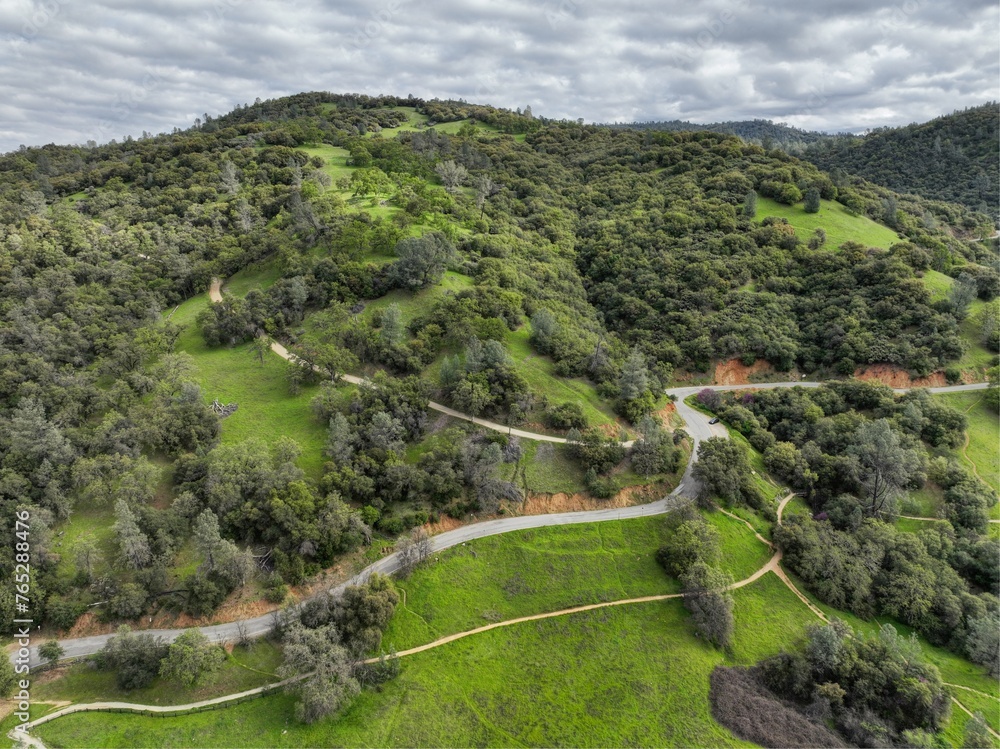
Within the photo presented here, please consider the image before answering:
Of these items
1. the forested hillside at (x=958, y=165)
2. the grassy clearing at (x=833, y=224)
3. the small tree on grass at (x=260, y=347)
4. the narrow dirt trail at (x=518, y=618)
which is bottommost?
the narrow dirt trail at (x=518, y=618)

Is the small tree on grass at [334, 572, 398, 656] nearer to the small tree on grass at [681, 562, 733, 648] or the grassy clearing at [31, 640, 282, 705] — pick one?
the grassy clearing at [31, 640, 282, 705]

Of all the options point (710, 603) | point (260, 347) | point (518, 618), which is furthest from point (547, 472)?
point (260, 347)

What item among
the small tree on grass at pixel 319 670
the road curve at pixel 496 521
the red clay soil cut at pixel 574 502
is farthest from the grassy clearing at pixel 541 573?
the small tree on grass at pixel 319 670

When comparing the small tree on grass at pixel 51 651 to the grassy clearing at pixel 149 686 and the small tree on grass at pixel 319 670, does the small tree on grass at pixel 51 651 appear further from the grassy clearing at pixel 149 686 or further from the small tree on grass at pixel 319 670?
the small tree on grass at pixel 319 670

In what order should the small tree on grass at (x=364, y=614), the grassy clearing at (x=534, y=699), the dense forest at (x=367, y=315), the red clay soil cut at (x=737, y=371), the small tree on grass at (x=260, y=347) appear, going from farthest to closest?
the red clay soil cut at (x=737, y=371)
the small tree on grass at (x=260, y=347)
the dense forest at (x=367, y=315)
the small tree on grass at (x=364, y=614)
the grassy clearing at (x=534, y=699)

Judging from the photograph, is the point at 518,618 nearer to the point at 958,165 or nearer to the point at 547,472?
the point at 547,472

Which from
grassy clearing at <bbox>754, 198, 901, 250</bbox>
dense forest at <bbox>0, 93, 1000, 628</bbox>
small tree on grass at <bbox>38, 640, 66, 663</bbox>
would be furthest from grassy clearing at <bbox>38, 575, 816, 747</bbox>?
grassy clearing at <bbox>754, 198, 901, 250</bbox>

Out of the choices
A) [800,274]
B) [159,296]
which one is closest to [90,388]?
[159,296]

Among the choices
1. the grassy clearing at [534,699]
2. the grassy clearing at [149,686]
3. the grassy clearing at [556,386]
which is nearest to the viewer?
the grassy clearing at [534,699]

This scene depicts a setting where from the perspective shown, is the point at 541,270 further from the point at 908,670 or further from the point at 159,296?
the point at 908,670
